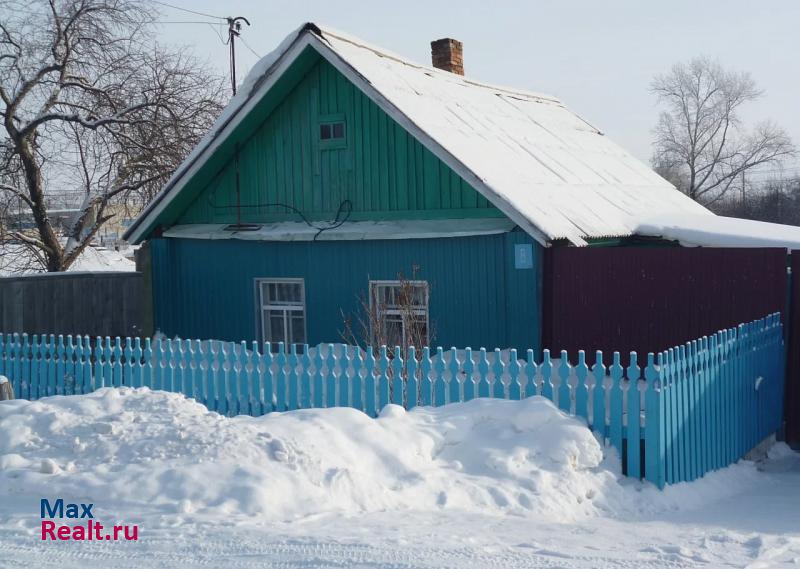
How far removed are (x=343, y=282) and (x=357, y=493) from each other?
23.3 ft

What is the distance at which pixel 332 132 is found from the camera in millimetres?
13414

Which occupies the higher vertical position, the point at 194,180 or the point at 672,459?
the point at 194,180

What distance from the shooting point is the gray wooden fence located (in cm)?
1399

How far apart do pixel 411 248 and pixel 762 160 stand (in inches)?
1933

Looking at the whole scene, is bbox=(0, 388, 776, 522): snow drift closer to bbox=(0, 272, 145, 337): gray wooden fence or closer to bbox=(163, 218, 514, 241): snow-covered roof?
bbox=(163, 218, 514, 241): snow-covered roof

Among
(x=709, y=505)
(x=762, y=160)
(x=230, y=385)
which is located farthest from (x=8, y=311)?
(x=762, y=160)

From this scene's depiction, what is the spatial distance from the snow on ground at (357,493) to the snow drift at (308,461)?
1cm

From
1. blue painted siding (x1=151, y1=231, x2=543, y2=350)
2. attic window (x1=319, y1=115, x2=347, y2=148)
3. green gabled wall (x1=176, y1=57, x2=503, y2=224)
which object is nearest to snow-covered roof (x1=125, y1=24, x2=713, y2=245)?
green gabled wall (x1=176, y1=57, x2=503, y2=224)

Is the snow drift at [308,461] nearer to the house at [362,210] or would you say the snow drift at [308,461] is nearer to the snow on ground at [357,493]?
the snow on ground at [357,493]

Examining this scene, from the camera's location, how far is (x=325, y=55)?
12.5m

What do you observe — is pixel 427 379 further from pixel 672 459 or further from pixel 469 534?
pixel 469 534

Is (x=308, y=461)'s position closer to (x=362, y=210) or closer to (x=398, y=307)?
(x=398, y=307)

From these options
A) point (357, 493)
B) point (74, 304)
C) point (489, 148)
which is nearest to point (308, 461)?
point (357, 493)

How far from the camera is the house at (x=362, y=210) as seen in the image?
11844mm
